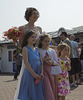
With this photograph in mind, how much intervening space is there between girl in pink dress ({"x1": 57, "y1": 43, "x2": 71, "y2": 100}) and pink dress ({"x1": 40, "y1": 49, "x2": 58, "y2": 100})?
29cm

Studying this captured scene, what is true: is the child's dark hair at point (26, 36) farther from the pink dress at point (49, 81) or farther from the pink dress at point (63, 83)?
the pink dress at point (63, 83)

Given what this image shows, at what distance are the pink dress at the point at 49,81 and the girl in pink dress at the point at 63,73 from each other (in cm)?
29

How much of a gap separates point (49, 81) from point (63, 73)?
953mm

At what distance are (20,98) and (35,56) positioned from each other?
748 millimetres


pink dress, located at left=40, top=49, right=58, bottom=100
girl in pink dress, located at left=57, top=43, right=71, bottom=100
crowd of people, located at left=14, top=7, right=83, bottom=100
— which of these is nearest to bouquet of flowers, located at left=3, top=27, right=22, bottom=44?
crowd of people, located at left=14, top=7, right=83, bottom=100

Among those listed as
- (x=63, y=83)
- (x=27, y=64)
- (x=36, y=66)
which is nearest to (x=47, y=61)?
(x=36, y=66)

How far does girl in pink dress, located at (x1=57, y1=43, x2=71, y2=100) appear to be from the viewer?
539 cm

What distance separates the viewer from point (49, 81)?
189 inches

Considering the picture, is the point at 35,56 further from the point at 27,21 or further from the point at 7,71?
the point at 7,71

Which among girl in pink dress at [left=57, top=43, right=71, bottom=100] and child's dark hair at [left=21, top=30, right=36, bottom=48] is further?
girl in pink dress at [left=57, top=43, right=71, bottom=100]

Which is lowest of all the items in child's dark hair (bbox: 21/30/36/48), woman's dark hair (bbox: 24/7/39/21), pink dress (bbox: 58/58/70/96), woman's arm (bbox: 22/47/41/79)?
pink dress (bbox: 58/58/70/96)

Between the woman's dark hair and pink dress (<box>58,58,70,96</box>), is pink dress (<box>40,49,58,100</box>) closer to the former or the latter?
pink dress (<box>58,58,70,96</box>)

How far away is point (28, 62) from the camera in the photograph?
4.54 m

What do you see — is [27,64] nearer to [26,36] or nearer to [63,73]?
[26,36]
